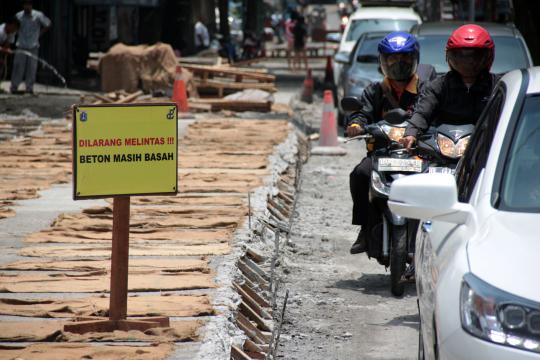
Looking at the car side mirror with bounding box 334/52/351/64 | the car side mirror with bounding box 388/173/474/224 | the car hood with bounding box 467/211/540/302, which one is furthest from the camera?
the car side mirror with bounding box 334/52/351/64

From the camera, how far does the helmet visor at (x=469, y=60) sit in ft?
28.0

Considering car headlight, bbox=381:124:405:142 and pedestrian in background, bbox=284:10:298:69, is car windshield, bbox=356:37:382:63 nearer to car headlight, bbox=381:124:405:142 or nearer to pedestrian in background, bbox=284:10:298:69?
car headlight, bbox=381:124:405:142

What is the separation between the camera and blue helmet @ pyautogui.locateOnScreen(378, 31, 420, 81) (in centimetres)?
923

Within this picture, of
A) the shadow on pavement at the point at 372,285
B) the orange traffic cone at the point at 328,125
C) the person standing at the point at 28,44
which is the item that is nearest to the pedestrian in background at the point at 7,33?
the person standing at the point at 28,44

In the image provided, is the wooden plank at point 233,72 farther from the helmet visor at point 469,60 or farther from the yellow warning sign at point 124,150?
the yellow warning sign at point 124,150

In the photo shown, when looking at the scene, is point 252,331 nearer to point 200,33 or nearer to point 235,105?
point 235,105

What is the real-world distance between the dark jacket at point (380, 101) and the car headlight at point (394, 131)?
13.8 inches

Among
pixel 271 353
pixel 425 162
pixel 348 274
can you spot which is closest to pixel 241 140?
pixel 348 274

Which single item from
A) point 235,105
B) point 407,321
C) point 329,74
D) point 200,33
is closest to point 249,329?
point 407,321

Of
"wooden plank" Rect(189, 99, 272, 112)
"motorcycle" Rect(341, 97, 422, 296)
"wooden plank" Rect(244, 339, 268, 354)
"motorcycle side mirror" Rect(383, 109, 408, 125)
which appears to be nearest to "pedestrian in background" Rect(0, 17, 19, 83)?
"wooden plank" Rect(189, 99, 272, 112)

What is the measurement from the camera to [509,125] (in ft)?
18.1

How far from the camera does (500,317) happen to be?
4.36 meters

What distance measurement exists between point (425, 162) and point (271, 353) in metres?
2.47

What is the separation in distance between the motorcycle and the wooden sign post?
2.19 meters
